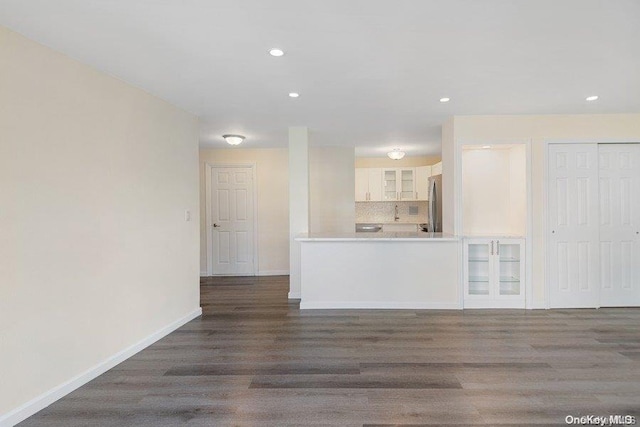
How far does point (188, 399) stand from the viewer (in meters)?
2.34

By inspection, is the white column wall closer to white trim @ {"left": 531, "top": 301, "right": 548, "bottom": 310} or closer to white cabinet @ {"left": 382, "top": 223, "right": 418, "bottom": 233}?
white trim @ {"left": 531, "top": 301, "right": 548, "bottom": 310}

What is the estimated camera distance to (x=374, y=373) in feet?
8.73

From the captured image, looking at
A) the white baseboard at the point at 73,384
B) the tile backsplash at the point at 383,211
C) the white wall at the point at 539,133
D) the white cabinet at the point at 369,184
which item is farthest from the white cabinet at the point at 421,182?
the white baseboard at the point at 73,384

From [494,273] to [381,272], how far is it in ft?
4.64

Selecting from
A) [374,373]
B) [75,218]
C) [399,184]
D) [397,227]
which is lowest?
[374,373]

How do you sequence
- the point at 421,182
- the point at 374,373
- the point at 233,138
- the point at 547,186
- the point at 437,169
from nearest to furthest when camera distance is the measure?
the point at 374,373 → the point at 547,186 → the point at 233,138 → the point at 437,169 → the point at 421,182

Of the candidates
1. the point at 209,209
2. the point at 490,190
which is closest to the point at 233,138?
the point at 209,209

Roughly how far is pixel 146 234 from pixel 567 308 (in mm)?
4873

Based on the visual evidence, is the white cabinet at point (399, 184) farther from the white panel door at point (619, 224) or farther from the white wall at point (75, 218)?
the white wall at point (75, 218)

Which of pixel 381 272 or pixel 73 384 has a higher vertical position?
pixel 381 272

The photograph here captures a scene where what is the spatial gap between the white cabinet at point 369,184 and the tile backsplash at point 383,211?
0.54 metres

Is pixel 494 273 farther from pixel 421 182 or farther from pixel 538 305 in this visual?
pixel 421 182

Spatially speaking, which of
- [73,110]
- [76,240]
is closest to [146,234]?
[76,240]

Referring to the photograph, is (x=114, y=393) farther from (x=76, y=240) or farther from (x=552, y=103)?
(x=552, y=103)
